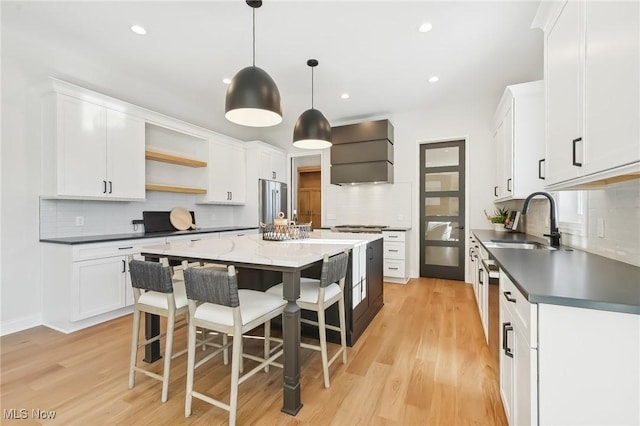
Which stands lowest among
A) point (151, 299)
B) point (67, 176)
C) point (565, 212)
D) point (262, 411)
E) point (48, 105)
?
point (262, 411)

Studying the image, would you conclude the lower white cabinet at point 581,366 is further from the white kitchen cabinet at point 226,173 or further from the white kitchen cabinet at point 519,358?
the white kitchen cabinet at point 226,173

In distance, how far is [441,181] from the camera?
4961 mm

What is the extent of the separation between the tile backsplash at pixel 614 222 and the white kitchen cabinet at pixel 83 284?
11.9 ft

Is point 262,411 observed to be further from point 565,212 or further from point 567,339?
point 565,212

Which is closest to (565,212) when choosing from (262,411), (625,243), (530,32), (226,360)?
(625,243)

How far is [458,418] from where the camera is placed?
64.8 inches

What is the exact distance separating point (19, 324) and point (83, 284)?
749 mm

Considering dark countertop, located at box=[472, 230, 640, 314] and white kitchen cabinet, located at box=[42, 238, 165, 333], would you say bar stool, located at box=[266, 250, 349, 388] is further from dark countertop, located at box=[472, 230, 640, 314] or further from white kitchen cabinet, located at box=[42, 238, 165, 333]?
white kitchen cabinet, located at box=[42, 238, 165, 333]

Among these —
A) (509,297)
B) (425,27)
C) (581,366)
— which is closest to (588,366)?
(581,366)

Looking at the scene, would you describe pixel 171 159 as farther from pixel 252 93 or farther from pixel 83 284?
pixel 252 93

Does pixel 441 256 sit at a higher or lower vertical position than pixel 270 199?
lower

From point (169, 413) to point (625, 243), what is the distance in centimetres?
272

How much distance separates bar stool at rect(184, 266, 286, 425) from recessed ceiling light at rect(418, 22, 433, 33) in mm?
2736

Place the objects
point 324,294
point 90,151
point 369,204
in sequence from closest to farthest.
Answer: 1. point 324,294
2. point 90,151
3. point 369,204
